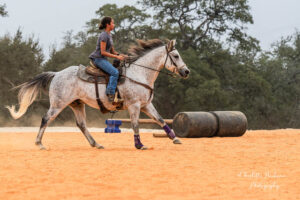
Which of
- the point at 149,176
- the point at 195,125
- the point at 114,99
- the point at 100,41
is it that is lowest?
the point at 149,176

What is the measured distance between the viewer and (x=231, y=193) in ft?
15.4

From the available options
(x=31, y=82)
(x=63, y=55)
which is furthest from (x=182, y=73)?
(x=63, y=55)

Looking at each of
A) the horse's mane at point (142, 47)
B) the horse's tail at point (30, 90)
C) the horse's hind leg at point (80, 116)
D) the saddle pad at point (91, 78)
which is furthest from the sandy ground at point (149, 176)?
the horse's mane at point (142, 47)

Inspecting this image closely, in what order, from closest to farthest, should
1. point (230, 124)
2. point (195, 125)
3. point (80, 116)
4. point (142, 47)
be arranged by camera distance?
point (80, 116) → point (142, 47) → point (195, 125) → point (230, 124)

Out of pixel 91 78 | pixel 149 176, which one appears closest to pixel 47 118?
pixel 91 78

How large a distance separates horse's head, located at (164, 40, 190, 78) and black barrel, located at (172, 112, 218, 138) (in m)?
4.01

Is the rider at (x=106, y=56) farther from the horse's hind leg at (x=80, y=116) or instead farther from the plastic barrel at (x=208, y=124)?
the plastic barrel at (x=208, y=124)

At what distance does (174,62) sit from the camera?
9820mm

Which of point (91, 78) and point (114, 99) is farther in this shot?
point (91, 78)

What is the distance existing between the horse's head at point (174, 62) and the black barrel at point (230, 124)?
4.86m

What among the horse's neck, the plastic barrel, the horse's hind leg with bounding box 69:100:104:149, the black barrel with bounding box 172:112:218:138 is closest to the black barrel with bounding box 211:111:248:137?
the plastic barrel

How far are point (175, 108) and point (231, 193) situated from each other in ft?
94.5

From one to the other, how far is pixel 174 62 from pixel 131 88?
121 centimetres

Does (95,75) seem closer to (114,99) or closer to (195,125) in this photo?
(114,99)
